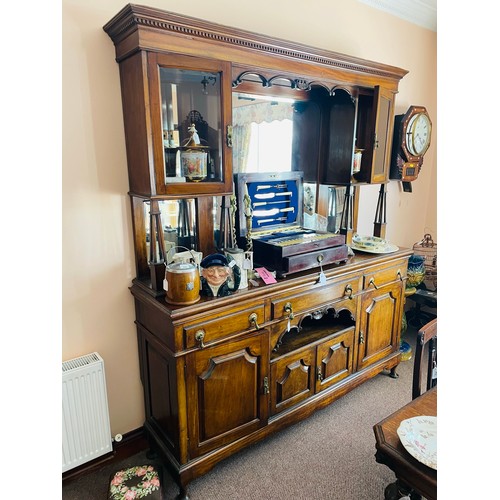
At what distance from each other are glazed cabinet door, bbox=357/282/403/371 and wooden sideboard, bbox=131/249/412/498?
1 cm

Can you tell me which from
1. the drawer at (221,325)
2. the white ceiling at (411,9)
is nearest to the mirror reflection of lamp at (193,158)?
the drawer at (221,325)

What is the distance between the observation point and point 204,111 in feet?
5.44

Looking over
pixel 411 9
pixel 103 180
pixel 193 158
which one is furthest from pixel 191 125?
pixel 411 9

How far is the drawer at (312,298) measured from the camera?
1859 mm

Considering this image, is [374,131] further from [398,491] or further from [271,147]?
[398,491]

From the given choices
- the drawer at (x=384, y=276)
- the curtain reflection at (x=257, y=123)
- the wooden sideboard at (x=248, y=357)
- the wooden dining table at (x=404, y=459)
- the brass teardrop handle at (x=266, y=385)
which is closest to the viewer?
the wooden dining table at (x=404, y=459)

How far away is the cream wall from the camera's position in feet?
5.12

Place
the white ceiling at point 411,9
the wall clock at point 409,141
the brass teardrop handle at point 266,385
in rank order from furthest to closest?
the wall clock at point 409,141 → the white ceiling at point 411,9 → the brass teardrop handle at point 266,385

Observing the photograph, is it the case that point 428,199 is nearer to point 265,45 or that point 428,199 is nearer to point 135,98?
point 265,45

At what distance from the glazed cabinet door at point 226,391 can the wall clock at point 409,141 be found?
5.97 feet

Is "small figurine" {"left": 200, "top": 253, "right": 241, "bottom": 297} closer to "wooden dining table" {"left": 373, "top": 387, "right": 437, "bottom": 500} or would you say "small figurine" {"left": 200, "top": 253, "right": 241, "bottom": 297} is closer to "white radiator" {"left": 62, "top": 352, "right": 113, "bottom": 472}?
"white radiator" {"left": 62, "top": 352, "right": 113, "bottom": 472}

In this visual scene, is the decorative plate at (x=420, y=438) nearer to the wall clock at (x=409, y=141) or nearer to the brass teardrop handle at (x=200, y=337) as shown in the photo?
the brass teardrop handle at (x=200, y=337)
